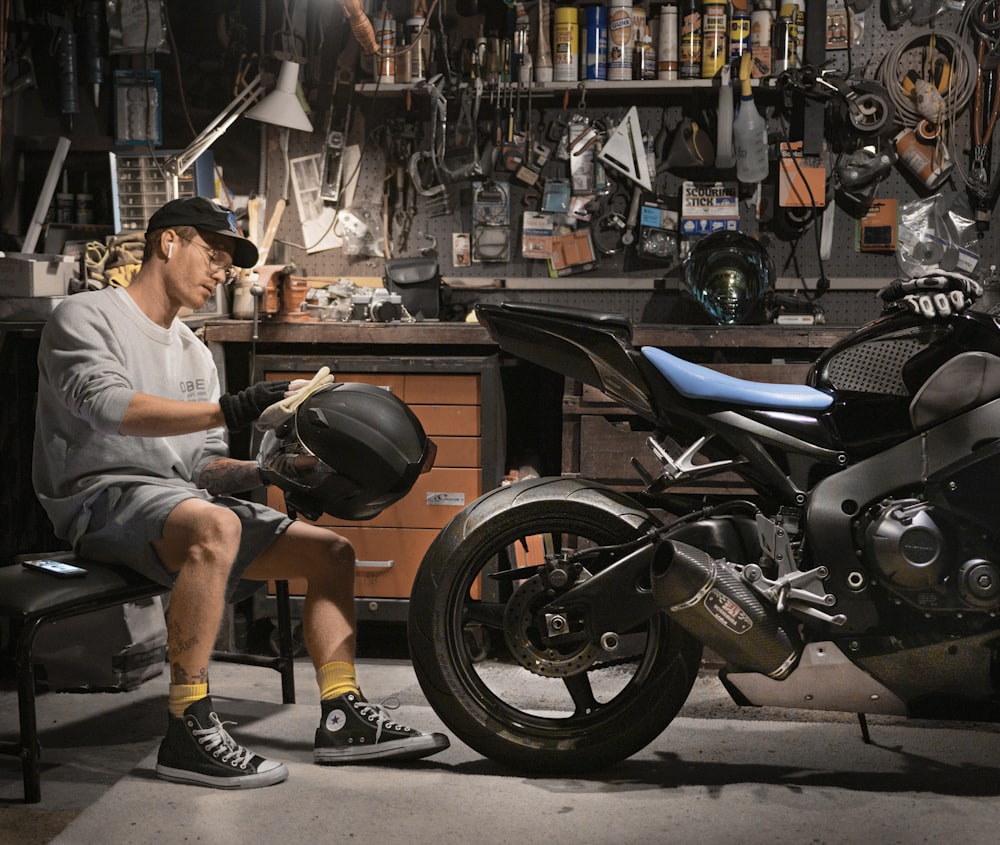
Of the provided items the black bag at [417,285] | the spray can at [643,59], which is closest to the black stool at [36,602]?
the black bag at [417,285]

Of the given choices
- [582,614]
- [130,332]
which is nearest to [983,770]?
[582,614]

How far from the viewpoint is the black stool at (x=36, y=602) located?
240 centimetres

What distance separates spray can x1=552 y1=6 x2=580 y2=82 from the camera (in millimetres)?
4184

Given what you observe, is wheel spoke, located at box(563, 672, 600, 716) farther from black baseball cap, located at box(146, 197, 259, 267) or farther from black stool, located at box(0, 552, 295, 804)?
black baseball cap, located at box(146, 197, 259, 267)

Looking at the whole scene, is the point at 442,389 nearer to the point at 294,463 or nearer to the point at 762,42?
the point at 294,463

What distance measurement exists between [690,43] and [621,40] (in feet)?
0.77

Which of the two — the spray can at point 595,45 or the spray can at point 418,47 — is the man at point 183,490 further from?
the spray can at point 595,45

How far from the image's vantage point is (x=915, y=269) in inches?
166

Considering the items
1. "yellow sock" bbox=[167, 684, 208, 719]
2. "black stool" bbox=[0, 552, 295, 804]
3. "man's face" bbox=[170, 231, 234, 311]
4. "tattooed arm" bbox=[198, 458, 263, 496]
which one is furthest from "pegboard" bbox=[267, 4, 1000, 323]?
"yellow sock" bbox=[167, 684, 208, 719]

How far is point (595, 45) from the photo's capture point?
13.8 ft

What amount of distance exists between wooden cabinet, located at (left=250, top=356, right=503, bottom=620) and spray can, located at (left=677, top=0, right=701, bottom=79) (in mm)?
1361

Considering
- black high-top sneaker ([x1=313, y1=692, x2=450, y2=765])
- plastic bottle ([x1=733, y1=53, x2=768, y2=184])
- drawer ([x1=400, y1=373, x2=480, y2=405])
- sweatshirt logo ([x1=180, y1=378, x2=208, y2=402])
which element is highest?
plastic bottle ([x1=733, y1=53, x2=768, y2=184])

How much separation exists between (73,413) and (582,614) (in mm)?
1168

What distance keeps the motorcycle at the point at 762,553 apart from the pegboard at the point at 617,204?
5.81ft
